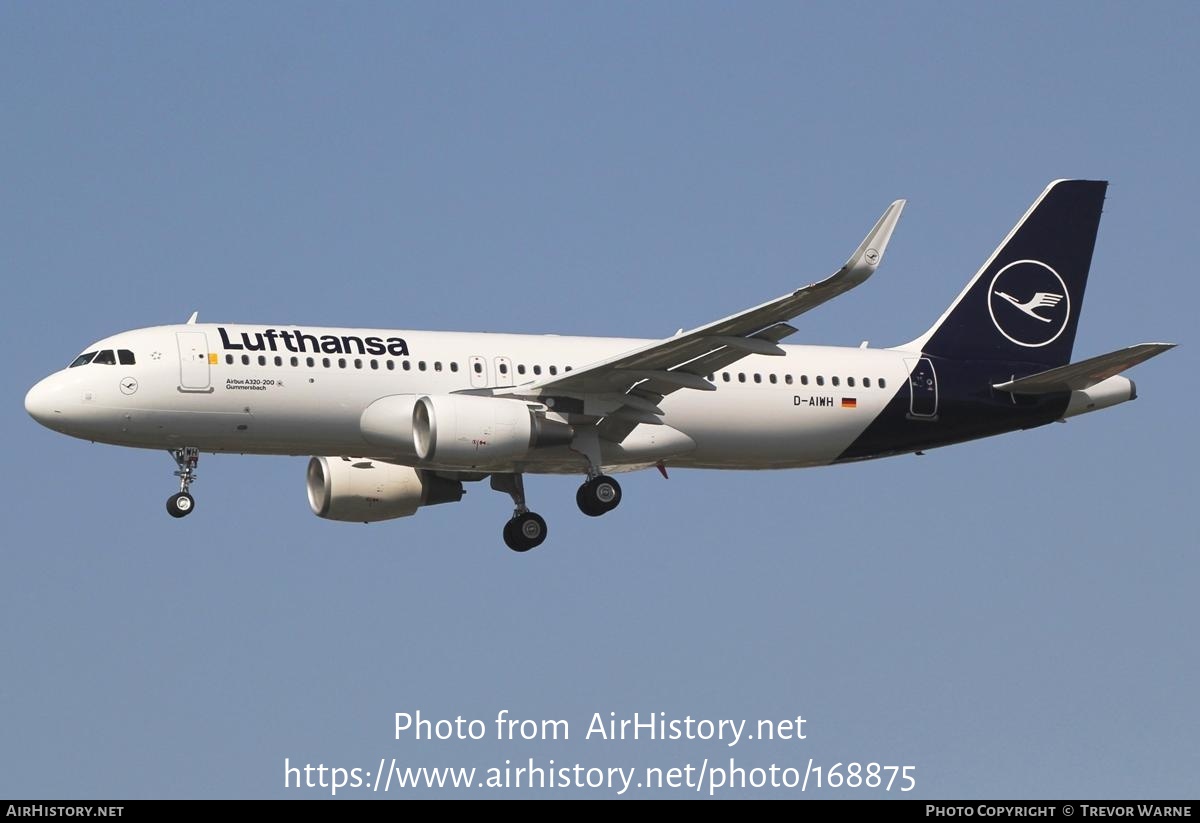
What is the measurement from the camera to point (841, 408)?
46.8m

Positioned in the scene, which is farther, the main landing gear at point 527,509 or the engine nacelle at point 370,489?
the engine nacelle at point 370,489

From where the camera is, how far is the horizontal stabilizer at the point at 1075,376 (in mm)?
45031

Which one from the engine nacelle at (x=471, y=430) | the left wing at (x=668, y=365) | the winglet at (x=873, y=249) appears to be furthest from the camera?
the engine nacelle at (x=471, y=430)

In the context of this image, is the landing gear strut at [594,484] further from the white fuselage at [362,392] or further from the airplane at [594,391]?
the white fuselage at [362,392]

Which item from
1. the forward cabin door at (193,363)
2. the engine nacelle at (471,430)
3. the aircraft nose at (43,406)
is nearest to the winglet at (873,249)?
the engine nacelle at (471,430)

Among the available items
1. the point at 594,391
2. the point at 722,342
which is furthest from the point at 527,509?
the point at 722,342

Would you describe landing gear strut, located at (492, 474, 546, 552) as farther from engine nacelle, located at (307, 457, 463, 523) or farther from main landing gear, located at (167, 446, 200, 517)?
main landing gear, located at (167, 446, 200, 517)

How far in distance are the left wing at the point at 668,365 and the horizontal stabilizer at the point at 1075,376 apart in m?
7.83

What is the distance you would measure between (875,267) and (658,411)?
8.31 m

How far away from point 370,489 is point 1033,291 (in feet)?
53.1

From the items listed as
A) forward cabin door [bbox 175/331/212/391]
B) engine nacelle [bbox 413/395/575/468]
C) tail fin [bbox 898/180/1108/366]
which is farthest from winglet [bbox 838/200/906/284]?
forward cabin door [bbox 175/331/212/391]

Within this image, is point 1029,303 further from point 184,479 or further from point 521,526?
point 184,479

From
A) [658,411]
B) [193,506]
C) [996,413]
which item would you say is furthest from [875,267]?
[193,506]

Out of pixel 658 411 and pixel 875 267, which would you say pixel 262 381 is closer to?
pixel 658 411
